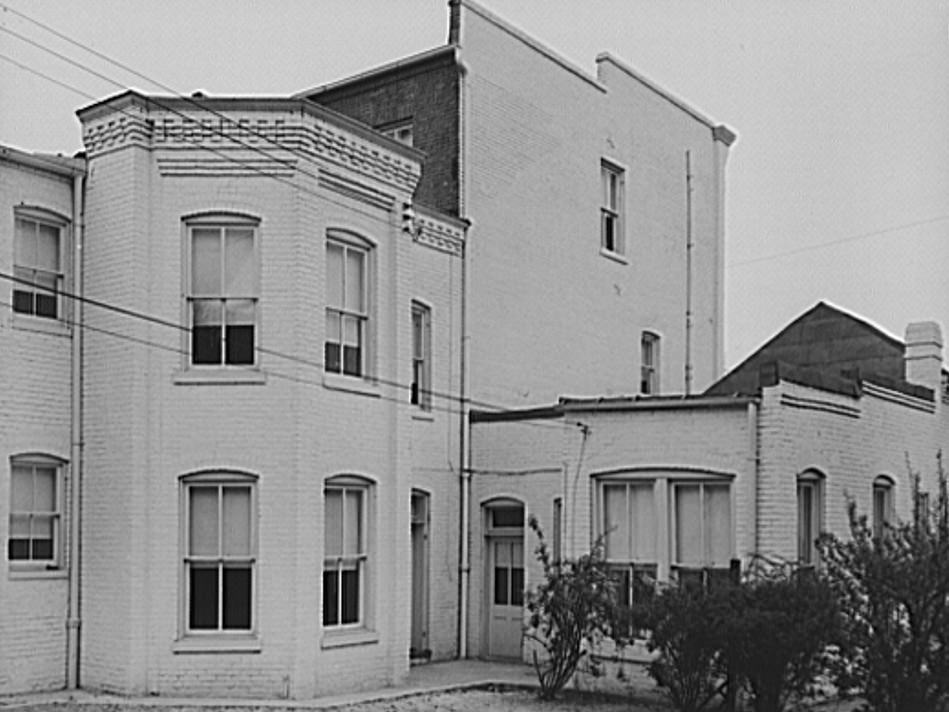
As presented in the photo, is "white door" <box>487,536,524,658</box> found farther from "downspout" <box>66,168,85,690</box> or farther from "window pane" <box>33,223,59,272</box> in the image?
"window pane" <box>33,223,59,272</box>

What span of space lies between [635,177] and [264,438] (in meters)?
12.7

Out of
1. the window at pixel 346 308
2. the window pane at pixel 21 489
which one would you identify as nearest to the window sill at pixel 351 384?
the window at pixel 346 308

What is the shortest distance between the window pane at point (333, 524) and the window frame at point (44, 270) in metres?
4.07

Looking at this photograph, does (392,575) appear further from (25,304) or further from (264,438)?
(25,304)

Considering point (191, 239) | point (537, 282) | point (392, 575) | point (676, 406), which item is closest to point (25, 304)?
point (191, 239)

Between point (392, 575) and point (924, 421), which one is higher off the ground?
point (924, 421)

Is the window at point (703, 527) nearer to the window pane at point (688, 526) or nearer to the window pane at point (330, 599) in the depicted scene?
the window pane at point (688, 526)

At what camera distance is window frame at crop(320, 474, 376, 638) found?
1769 cm

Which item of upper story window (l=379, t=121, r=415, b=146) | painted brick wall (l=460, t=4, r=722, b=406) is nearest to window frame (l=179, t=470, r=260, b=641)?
painted brick wall (l=460, t=4, r=722, b=406)

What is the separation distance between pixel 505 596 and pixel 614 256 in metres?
7.59

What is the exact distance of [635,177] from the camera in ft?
89.8

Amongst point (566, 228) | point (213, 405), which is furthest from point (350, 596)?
point (566, 228)

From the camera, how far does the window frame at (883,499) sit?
20766 millimetres

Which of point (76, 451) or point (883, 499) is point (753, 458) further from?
point (76, 451)
